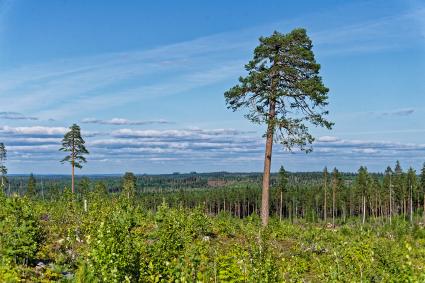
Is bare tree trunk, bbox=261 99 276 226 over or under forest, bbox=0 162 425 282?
over

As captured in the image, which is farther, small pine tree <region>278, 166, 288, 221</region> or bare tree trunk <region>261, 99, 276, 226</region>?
small pine tree <region>278, 166, 288, 221</region>

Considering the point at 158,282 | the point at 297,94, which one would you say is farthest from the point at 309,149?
the point at 158,282

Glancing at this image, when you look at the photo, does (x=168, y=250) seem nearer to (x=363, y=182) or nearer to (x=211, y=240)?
(x=211, y=240)

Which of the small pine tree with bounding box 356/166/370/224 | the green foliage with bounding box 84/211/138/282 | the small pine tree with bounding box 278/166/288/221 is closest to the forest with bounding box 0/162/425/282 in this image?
the green foliage with bounding box 84/211/138/282

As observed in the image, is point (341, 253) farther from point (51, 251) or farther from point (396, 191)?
point (396, 191)

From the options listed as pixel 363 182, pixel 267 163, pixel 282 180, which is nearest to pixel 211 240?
pixel 267 163

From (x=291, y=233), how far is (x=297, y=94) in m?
7.89

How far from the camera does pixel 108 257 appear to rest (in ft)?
31.9

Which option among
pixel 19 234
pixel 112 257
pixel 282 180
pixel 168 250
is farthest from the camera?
pixel 282 180

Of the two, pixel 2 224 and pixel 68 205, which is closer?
pixel 2 224

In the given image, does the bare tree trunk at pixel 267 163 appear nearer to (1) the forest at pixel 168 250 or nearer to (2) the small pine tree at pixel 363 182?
(1) the forest at pixel 168 250

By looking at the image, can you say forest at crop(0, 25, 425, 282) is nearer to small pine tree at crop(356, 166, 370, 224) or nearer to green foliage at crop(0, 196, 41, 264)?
green foliage at crop(0, 196, 41, 264)

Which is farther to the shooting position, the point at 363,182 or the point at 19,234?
the point at 363,182

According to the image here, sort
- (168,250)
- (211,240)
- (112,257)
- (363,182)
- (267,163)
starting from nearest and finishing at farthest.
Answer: (112,257) → (168,250) → (211,240) → (267,163) → (363,182)
